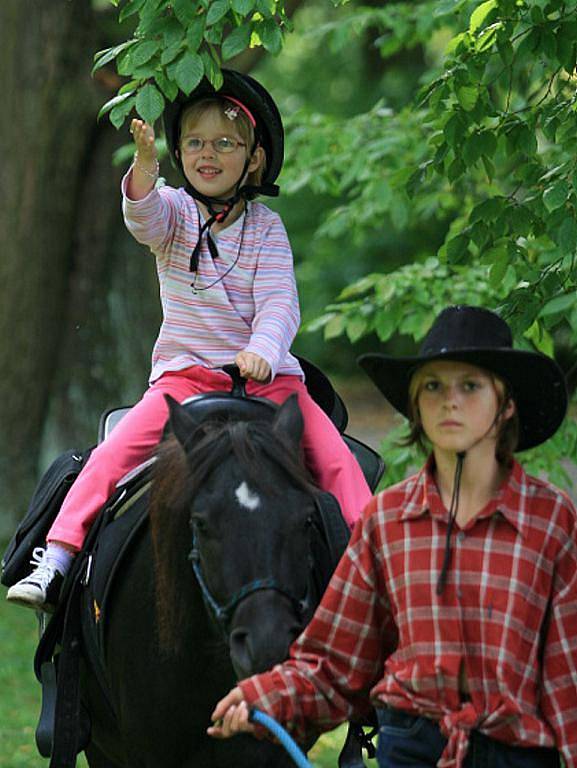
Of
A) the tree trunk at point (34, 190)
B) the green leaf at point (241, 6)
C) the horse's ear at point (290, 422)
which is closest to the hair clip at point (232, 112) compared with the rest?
the green leaf at point (241, 6)

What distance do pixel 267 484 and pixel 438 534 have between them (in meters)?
0.70

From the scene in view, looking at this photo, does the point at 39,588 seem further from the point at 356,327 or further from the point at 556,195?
the point at 356,327

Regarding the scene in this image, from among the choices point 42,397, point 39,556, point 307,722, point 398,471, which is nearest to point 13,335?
point 42,397

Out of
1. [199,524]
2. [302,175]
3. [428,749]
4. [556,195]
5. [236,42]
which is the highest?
[302,175]

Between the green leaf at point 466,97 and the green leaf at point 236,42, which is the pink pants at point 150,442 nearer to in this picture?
the green leaf at point 236,42

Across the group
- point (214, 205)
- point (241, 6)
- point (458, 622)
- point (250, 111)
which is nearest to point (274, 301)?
point (214, 205)

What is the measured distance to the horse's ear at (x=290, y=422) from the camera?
3.98 metres

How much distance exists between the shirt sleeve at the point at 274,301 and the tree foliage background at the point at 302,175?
22.9 inches

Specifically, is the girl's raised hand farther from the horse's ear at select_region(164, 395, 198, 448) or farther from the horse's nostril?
the horse's nostril

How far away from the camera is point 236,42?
4.57 metres

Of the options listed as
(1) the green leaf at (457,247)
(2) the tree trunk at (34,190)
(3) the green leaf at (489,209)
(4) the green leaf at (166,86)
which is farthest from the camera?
(2) the tree trunk at (34,190)

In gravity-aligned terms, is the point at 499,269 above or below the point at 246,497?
above

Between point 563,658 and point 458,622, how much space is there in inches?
8.7

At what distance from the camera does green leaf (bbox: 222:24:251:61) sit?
4551mm
